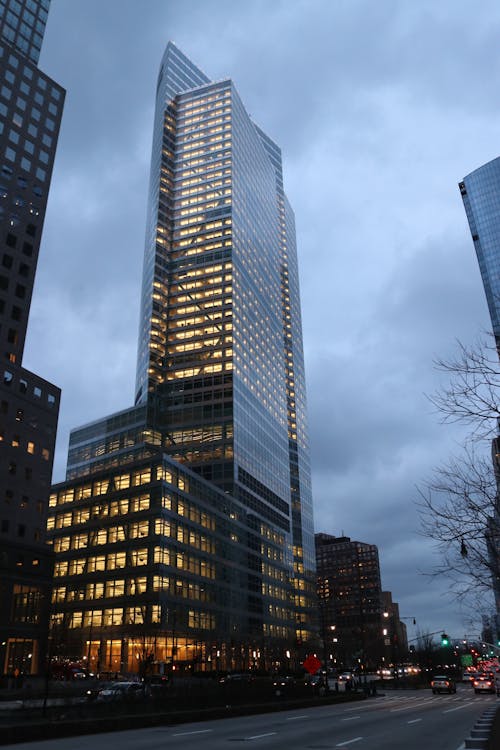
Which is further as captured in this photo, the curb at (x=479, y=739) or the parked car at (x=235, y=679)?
the parked car at (x=235, y=679)

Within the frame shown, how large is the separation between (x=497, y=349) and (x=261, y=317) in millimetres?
154278

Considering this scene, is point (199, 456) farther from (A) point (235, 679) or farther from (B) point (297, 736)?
(B) point (297, 736)

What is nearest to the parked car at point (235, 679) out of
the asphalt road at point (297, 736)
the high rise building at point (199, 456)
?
the asphalt road at point (297, 736)

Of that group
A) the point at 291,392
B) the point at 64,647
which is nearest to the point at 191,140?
the point at 291,392

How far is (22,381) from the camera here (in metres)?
80.5

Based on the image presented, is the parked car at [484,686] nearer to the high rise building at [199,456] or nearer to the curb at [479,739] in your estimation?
the high rise building at [199,456]

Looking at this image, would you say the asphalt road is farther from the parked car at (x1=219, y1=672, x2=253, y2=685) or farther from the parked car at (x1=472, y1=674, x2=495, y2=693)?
the parked car at (x1=472, y1=674, x2=495, y2=693)

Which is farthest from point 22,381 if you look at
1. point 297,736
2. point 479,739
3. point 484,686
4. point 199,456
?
point 479,739

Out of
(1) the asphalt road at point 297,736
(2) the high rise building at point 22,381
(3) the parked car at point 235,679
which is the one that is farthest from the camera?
A: (2) the high rise building at point 22,381

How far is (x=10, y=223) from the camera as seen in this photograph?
8694 centimetres

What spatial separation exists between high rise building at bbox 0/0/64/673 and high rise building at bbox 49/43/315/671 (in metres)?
11.2

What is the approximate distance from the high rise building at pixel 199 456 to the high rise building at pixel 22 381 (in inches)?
443

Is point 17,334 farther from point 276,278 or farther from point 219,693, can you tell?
point 276,278

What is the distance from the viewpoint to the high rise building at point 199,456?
80.9 meters
